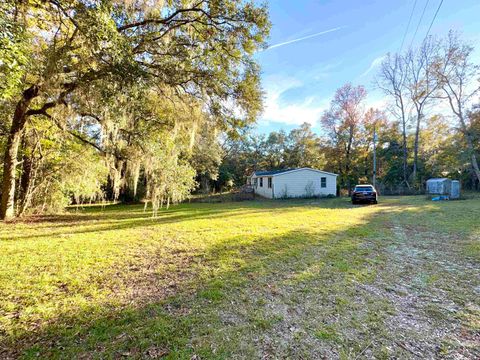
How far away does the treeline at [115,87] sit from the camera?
13.8 feet

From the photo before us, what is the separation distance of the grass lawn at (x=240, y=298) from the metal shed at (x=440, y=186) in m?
13.7

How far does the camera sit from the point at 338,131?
24.9m

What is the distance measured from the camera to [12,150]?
7.13 m

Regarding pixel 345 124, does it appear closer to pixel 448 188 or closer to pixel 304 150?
pixel 304 150

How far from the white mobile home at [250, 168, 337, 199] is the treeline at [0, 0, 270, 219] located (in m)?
10.9

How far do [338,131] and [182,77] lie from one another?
2225cm

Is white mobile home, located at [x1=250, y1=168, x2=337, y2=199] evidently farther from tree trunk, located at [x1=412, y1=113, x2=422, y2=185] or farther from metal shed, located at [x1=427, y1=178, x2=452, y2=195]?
tree trunk, located at [x1=412, y1=113, x2=422, y2=185]

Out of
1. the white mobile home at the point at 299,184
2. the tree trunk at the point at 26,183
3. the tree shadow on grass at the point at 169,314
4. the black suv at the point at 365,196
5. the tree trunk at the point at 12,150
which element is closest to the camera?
the tree shadow on grass at the point at 169,314

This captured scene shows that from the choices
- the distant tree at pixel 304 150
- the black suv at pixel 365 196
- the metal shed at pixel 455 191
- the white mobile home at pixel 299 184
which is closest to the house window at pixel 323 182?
the white mobile home at pixel 299 184

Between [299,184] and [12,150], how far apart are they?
56.1ft

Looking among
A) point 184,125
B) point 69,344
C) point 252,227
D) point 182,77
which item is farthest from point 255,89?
point 69,344

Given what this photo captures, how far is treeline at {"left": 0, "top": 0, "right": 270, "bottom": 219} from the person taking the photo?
421cm

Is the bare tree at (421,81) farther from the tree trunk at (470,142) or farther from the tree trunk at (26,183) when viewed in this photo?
the tree trunk at (26,183)

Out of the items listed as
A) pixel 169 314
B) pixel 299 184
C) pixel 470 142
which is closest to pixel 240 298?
pixel 169 314
